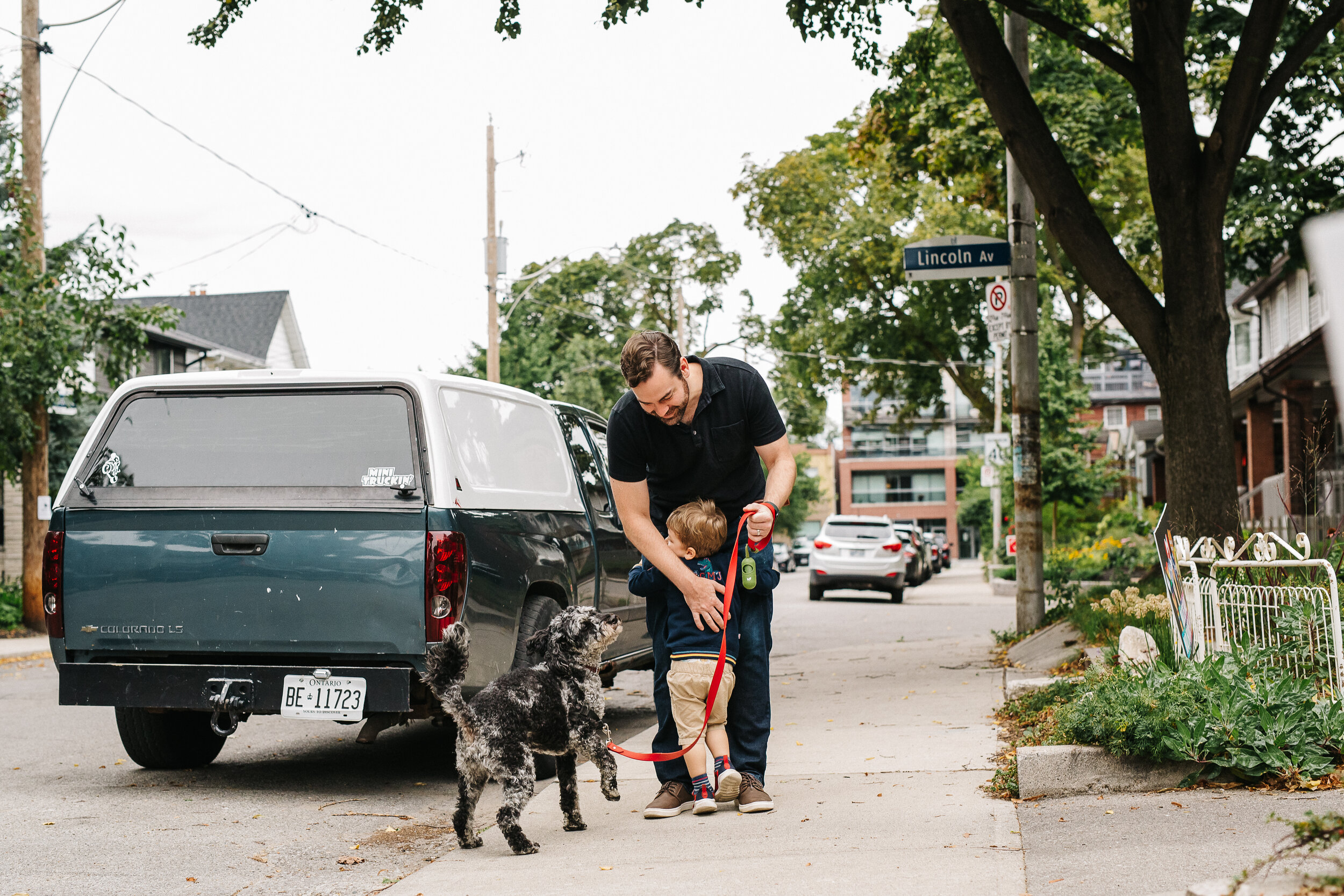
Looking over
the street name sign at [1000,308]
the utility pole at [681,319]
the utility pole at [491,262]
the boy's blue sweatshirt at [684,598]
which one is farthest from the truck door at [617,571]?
the utility pole at [681,319]

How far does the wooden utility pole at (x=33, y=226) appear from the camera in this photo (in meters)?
16.8

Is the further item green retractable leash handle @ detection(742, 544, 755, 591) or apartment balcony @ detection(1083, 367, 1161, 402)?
apartment balcony @ detection(1083, 367, 1161, 402)

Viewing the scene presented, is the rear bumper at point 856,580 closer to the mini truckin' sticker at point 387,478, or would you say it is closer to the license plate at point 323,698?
the mini truckin' sticker at point 387,478

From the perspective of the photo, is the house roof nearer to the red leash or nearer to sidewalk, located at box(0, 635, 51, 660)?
sidewalk, located at box(0, 635, 51, 660)

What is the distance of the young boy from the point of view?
4992 mm

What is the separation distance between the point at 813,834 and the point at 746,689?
0.66m

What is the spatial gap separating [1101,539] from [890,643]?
13.6 meters

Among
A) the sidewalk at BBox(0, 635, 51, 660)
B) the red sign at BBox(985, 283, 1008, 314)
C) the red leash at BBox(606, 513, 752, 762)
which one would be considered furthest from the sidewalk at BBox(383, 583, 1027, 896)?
the sidewalk at BBox(0, 635, 51, 660)

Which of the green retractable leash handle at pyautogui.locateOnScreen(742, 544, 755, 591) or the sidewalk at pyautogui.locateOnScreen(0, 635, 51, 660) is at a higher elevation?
the green retractable leash handle at pyautogui.locateOnScreen(742, 544, 755, 591)

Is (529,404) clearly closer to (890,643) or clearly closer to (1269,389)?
(890,643)

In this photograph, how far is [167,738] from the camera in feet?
22.4

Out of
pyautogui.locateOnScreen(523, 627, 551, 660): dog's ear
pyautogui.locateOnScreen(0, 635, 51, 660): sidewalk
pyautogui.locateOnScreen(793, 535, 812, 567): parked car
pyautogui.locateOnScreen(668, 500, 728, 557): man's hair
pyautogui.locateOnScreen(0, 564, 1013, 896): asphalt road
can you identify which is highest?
pyautogui.locateOnScreen(668, 500, 728, 557): man's hair

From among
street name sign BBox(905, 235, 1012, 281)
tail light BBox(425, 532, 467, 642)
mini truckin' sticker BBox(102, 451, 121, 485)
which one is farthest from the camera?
street name sign BBox(905, 235, 1012, 281)

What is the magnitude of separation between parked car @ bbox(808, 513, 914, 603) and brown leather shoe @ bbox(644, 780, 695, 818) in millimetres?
20155
